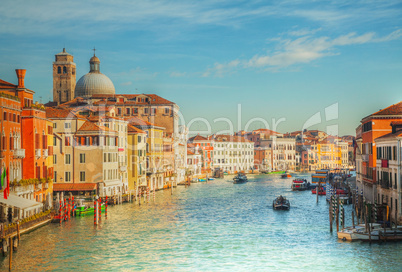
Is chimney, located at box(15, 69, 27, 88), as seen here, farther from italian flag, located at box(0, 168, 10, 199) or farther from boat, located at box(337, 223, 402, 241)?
boat, located at box(337, 223, 402, 241)

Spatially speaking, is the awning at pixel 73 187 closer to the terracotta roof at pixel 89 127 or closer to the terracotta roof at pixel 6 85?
the terracotta roof at pixel 89 127

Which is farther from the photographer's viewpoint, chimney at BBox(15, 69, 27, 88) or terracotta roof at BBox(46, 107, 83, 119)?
terracotta roof at BBox(46, 107, 83, 119)

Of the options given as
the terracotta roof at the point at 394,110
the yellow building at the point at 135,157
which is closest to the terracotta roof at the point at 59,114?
the yellow building at the point at 135,157

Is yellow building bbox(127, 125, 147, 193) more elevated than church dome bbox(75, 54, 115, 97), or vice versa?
church dome bbox(75, 54, 115, 97)

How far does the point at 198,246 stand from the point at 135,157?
22.2 metres

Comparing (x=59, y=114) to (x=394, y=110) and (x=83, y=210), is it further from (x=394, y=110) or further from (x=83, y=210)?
(x=394, y=110)

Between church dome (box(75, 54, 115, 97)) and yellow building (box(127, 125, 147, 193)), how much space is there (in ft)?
59.5

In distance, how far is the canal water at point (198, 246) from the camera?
62.5 feet

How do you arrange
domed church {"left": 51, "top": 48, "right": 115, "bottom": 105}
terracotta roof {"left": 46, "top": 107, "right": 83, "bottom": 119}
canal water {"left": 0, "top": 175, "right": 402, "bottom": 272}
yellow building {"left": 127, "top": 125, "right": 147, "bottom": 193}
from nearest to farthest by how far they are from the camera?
canal water {"left": 0, "top": 175, "right": 402, "bottom": 272} → terracotta roof {"left": 46, "top": 107, "right": 83, "bottom": 119} → yellow building {"left": 127, "top": 125, "right": 147, "bottom": 193} → domed church {"left": 51, "top": 48, "right": 115, "bottom": 105}

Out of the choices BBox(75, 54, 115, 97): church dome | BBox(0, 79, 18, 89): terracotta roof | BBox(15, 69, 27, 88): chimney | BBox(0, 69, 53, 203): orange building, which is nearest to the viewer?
BBox(0, 69, 53, 203): orange building

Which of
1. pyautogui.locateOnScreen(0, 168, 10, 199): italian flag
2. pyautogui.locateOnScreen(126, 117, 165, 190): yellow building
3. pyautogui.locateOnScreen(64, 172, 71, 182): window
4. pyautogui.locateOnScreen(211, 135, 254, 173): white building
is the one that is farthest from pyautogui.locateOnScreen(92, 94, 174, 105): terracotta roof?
pyautogui.locateOnScreen(0, 168, 10, 199): italian flag

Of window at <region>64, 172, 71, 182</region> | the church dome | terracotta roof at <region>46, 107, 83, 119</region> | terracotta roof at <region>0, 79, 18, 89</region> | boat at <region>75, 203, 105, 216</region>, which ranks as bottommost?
boat at <region>75, 203, 105, 216</region>

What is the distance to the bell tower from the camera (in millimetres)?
65688

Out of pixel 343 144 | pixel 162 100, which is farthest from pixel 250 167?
pixel 162 100
